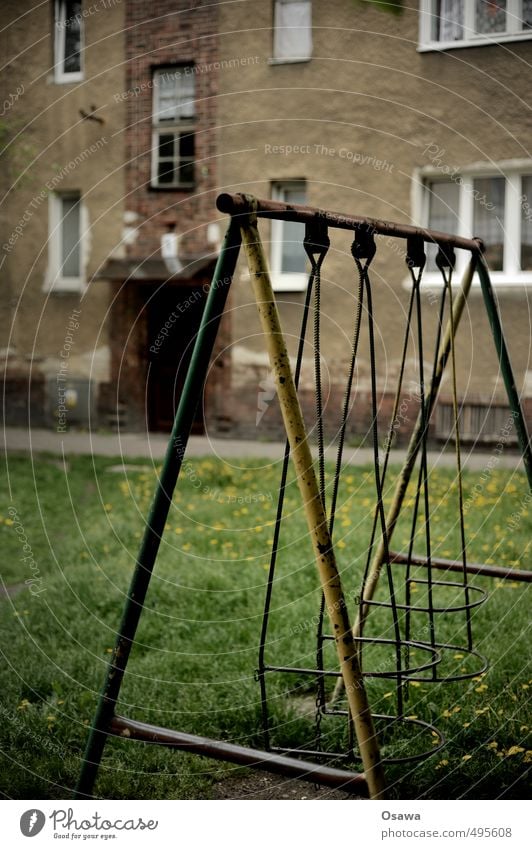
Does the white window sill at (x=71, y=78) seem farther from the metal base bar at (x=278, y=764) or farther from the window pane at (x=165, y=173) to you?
the metal base bar at (x=278, y=764)

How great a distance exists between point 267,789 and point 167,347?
37.6 feet

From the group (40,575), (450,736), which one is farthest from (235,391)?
(450,736)

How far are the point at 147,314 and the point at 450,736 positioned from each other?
1078 cm

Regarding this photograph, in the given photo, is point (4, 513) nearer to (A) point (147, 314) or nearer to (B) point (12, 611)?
(B) point (12, 611)

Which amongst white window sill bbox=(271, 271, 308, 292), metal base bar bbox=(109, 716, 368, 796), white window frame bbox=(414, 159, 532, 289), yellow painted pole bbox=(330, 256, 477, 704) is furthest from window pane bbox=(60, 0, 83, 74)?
metal base bar bbox=(109, 716, 368, 796)

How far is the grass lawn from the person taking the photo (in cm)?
290

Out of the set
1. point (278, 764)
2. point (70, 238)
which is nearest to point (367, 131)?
point (70, 238)

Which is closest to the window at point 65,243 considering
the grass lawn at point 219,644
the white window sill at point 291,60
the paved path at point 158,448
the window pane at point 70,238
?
the window pane at point 70,238

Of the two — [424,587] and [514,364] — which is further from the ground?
[514,364]

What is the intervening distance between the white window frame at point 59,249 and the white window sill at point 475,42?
5425mm

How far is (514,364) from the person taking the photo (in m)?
9.18

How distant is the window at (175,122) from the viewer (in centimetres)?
1153

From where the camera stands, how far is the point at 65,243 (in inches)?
521

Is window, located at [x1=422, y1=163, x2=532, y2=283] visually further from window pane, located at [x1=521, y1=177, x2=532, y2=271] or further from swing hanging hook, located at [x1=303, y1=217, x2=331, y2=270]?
swing hanging hook, located at [x1=303, y1=217, x2=331, y2=270]
